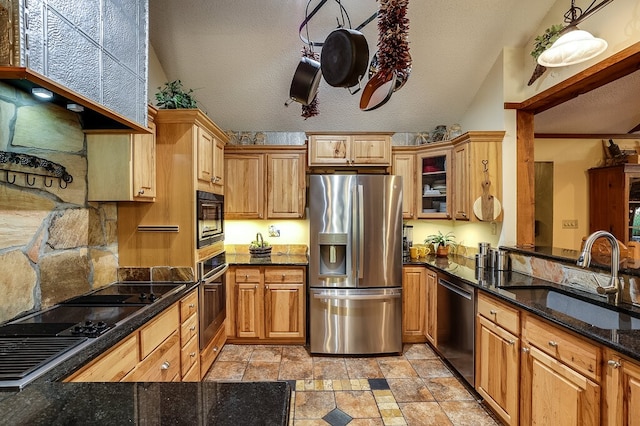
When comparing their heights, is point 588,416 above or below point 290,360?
above

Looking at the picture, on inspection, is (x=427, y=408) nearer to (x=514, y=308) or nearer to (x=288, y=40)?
(x=514, y=308)

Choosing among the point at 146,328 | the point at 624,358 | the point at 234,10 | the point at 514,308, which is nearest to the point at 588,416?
the point at 624,358

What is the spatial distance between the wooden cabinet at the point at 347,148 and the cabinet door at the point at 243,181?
69 centimetres

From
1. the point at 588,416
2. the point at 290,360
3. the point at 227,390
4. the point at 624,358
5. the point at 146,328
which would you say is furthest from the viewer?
the point at 290,360

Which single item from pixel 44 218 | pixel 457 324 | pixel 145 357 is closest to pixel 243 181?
pixel 44 218

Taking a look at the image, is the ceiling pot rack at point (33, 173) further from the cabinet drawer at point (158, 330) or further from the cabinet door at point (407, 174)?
the cabinet door at point (407, 174)

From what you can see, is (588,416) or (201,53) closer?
(588,416)

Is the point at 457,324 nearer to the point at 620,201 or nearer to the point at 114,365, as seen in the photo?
the point at 114,365

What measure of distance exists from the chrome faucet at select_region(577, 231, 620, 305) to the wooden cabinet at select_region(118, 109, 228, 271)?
2.61m

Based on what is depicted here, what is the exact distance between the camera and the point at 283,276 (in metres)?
3.42

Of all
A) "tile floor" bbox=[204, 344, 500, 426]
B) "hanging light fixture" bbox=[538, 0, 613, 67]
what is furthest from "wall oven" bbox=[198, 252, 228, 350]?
"hanging light fixture" bbox=[538, 0, 613, 67]

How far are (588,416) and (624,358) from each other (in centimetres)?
38

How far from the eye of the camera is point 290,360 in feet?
10.4

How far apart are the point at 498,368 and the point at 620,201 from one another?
137 inches
